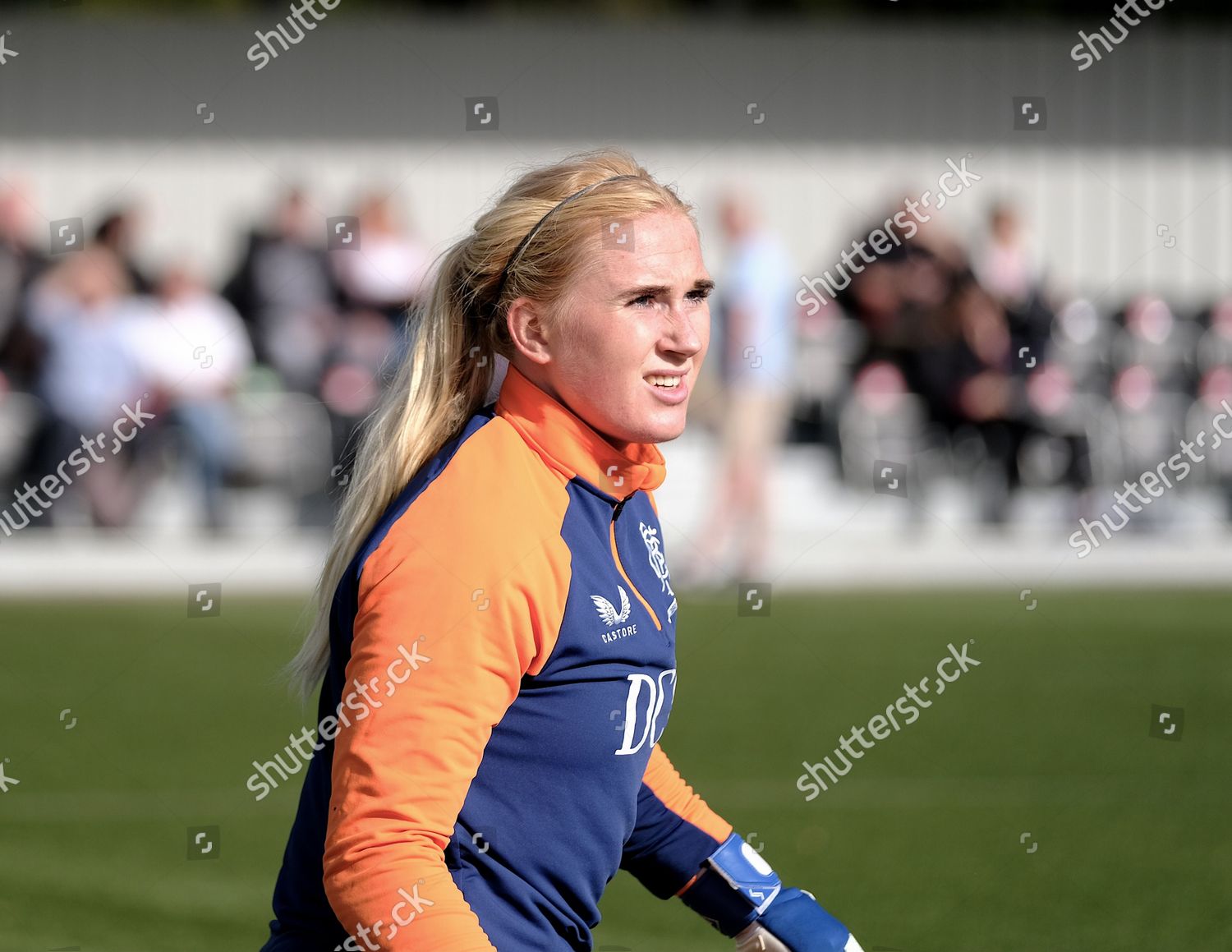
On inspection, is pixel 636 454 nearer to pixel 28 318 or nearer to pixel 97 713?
pixel 97 713

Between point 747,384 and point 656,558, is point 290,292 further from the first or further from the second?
point 656,558

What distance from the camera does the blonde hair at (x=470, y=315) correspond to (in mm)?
2787

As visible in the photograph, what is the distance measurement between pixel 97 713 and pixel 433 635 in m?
6.47

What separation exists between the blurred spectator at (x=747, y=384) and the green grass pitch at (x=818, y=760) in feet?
3.89

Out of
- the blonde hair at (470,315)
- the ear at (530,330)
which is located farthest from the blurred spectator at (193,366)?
the ear at (530,330)

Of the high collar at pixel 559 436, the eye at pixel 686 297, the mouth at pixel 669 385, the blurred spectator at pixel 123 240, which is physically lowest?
the blurred spectator at pixel 123 240

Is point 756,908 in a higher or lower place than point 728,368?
higher

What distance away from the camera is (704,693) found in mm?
9031

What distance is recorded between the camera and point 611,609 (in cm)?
273

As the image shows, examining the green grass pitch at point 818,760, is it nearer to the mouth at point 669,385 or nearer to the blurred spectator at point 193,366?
the mouth at point 669,385

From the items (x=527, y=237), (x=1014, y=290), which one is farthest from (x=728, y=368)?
(x=527, y=237)

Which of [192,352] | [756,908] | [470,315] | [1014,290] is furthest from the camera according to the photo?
[1014,290]

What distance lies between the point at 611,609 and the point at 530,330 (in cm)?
47

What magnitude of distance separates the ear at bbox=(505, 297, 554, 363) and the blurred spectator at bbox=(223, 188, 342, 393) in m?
11.6
